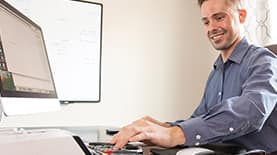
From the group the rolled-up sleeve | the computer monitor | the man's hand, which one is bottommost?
the man's hand

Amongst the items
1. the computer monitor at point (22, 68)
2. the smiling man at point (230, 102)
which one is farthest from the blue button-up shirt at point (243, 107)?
the computer monitor at point (22, 68)

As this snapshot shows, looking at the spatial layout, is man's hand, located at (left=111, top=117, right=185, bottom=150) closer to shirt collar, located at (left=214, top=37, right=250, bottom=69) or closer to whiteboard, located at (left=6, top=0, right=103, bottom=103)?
shirt collar, located at (left=214, top=37, right=250, bottom=69)

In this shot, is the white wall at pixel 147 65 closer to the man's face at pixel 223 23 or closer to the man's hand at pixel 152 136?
the man's face at pixel 223 23

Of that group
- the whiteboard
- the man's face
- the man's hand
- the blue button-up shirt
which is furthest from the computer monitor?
Result: the whiteboard

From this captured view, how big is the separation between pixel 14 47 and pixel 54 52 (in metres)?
1.47

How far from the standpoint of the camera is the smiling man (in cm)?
90

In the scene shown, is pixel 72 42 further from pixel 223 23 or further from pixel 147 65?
pixel 223 23

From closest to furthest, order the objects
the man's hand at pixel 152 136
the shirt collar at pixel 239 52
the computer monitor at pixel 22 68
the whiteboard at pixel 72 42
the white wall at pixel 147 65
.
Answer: the computer monitor at pixel 22 68, the man's hand at pixel 152 136, the shirt collar at pixel 239 52, the whiteboard at pixel 72 42, the white wall at pixel 147 65

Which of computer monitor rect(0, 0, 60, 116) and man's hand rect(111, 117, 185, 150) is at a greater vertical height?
computer monitor rect(0, 0, 60, 116)

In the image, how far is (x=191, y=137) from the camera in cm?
91

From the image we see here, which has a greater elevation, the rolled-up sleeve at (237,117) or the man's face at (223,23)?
the man's face at (223,23)

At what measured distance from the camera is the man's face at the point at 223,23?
50.7 inches

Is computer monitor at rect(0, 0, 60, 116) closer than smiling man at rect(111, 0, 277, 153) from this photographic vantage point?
Yes

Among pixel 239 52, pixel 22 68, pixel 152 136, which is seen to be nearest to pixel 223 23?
pixel 239 52
